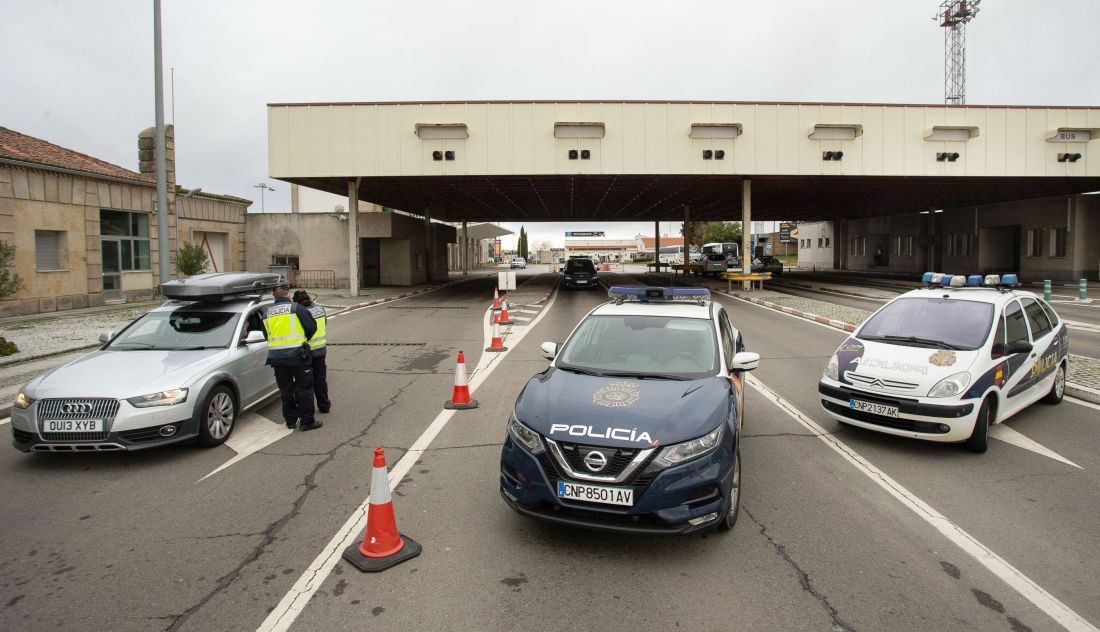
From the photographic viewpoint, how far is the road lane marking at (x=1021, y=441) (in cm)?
655

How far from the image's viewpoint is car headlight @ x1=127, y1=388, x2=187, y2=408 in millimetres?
6137

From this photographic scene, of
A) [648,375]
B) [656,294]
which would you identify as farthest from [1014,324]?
[648,375]

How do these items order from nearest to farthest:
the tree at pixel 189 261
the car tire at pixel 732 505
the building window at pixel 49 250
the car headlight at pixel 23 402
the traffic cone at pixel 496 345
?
1. the car tire at pixel 732 505
2. the car headlight at pixel 23 402
3. the traffic cone at pixel 496 345
4. the building window at pixel 49 250
5. the tree at pixel 189 261

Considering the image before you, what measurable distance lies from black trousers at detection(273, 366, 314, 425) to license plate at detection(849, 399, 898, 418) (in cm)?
588

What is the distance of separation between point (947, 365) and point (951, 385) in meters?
0.28

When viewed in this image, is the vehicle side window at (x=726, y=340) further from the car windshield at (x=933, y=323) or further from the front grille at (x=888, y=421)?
the car windshield at (x=933, y=323)

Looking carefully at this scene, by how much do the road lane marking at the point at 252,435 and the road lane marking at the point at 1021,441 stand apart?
309 inches

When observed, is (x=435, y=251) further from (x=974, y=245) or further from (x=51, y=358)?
(x=974, y=245)

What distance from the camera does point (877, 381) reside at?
6.71 m

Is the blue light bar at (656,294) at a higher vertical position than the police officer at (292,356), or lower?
higher

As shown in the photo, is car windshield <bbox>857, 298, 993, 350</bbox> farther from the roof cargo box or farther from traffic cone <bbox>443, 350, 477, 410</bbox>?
the roof cargo box

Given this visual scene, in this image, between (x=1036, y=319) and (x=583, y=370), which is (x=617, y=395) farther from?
(x=1036, y=319)

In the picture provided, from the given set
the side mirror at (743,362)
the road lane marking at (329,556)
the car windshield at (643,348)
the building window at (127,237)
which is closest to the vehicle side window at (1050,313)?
the side mirror at (743,362)

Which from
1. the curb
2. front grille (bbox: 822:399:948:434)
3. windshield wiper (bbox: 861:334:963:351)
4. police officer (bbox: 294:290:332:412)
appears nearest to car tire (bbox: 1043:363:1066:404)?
windshield wiper (bbox: 861:334:963:351)
